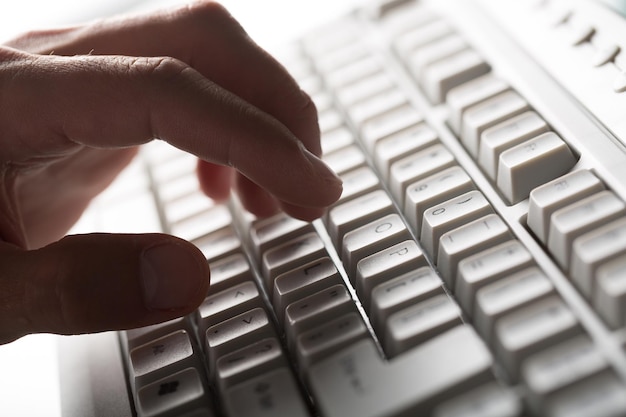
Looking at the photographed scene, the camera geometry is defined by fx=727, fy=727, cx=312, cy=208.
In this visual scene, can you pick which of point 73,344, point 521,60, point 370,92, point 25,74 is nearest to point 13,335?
point 73,344

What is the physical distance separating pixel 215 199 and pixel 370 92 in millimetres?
206

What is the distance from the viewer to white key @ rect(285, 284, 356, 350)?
0.58 meters

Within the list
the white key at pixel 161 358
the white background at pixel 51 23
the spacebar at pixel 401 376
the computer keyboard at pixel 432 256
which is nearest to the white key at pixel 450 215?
the computer keyboard at pixel 432 256

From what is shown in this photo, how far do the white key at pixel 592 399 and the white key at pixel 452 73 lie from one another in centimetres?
38

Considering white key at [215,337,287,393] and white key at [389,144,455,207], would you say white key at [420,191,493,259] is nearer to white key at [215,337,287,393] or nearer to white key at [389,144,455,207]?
white key at [389,144,455,207]

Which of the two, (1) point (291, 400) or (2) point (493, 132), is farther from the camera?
(2) point (493, 132)

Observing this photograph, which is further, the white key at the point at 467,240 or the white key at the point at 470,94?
the white key at the point at 470,94

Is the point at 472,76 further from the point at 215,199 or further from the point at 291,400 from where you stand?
the point at 291,400

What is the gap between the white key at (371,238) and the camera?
0.62m

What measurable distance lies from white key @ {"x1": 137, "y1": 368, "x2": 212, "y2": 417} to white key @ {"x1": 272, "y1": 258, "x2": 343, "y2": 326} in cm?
9

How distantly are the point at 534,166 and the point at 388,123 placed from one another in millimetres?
183

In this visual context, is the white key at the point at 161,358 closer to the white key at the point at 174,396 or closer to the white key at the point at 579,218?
the white key at the point at 174,396

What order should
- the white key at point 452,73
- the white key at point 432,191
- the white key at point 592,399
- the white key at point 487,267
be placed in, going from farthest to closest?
the white key at point 452,73 → the white key at point 432,191 → the white key at point 487,267 → the white key at point 592,399

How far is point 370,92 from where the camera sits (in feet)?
2.62
